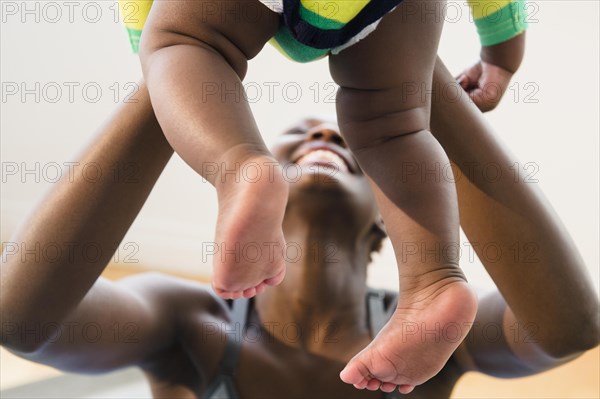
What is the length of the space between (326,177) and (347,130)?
0.38 metres

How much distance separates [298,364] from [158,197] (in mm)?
944

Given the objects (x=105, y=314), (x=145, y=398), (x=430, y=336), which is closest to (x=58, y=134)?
(x=145, y=398)

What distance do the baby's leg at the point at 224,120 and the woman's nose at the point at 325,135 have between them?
482mm

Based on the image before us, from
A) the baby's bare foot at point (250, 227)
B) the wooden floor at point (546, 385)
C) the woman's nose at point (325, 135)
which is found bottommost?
the wooden floor at point (546, 385)

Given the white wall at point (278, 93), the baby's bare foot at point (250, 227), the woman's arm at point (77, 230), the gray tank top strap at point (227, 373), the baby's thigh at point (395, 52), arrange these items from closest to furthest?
the baby's bare foot at point (250, 227) → the baby's thigh at point (395, 52) → the woman's arm at point (77, 230) → the gray tank top strap at point (227, 373) → the white wall at point (278, 93)

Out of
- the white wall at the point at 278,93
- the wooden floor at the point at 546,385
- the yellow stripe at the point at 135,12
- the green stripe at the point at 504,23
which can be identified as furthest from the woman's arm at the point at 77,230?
the wooden floor at the point at 546,385

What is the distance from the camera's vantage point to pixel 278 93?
1583 mm

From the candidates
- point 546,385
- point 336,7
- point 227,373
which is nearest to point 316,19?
point 336,7

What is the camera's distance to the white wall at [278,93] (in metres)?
1.43

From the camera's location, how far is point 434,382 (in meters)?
0.92

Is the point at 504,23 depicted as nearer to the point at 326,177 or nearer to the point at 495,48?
the point at 495,48

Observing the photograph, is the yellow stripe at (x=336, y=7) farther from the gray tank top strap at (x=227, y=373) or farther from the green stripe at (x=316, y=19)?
the gray tank top strap at (x=227, y=373)

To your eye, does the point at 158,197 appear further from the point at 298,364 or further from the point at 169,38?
the point at 169,38

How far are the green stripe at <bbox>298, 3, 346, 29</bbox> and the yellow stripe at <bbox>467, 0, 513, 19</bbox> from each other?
184 mm
